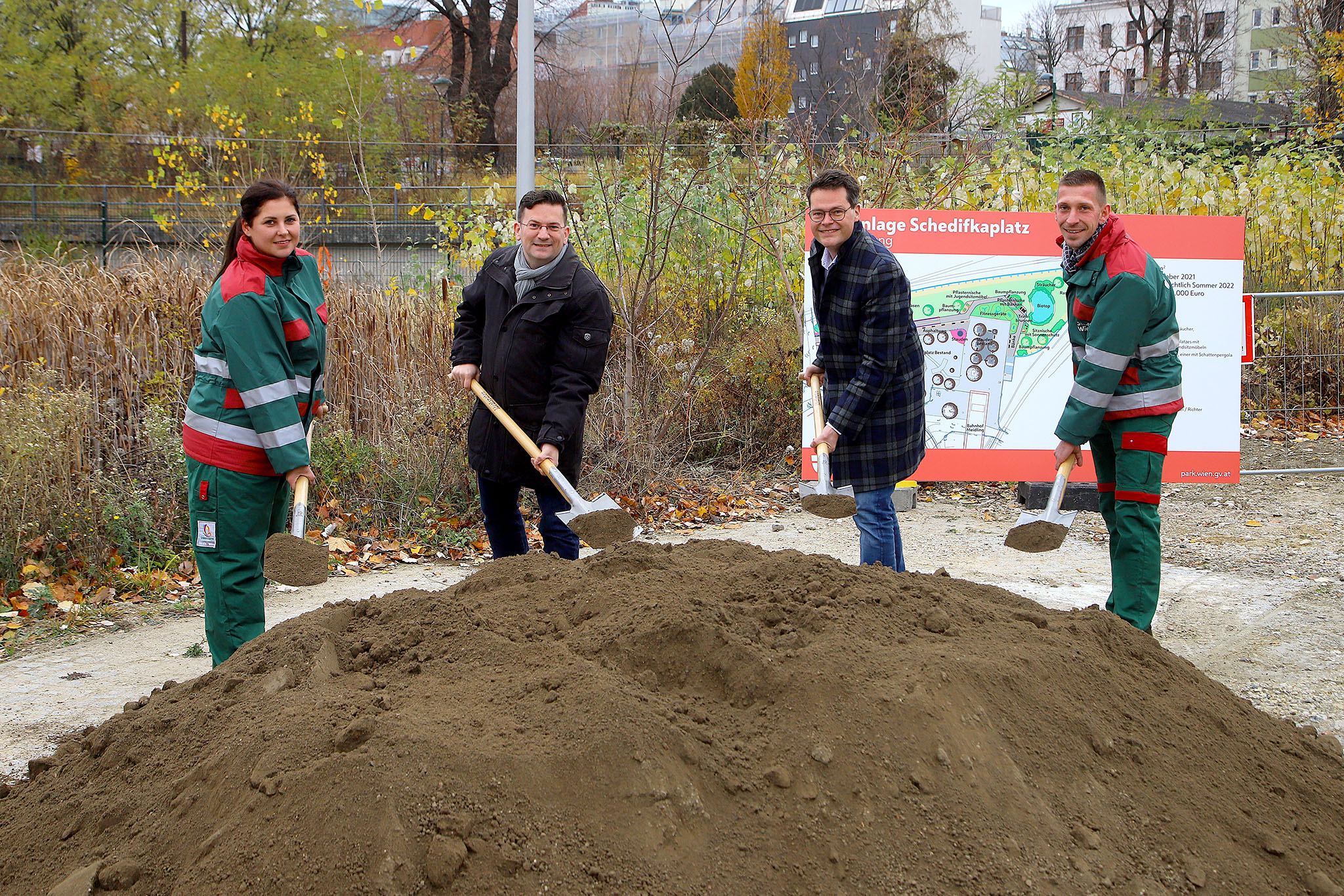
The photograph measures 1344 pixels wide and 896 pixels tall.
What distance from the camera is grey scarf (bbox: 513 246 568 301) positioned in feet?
13.6

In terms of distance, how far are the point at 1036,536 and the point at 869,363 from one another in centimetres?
92

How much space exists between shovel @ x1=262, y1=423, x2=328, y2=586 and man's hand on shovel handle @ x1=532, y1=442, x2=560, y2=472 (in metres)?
0.88

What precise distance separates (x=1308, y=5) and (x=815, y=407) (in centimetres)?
2578

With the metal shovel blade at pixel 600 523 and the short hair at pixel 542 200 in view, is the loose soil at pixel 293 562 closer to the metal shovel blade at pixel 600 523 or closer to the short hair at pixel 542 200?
the metal shovel blade at pixel 600 523

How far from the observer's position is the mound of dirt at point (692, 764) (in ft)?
7.11

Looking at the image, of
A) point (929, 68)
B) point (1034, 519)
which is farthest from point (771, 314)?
point (929, 68)

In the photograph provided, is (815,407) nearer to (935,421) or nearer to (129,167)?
(935,421)

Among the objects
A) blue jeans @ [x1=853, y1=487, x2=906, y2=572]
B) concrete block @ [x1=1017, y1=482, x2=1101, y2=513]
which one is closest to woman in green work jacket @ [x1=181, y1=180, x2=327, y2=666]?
blue jeans @ [x1=853, y1=487, x2=906, y2=572]

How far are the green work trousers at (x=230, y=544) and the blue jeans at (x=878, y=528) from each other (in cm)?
229

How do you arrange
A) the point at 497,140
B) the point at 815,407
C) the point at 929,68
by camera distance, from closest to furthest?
the point at 815,407 < the point at 929,68 < the point at 497,140

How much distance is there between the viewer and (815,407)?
4.37 m

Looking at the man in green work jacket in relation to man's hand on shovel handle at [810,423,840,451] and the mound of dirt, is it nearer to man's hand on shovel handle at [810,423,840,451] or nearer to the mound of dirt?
man's hand on shovel handle at [810,423,840,451]

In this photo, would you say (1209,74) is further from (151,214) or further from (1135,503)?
(1135,503)

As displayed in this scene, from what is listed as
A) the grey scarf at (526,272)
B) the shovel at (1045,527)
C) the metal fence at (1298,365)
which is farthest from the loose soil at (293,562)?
the metal fence at (1298,365)
